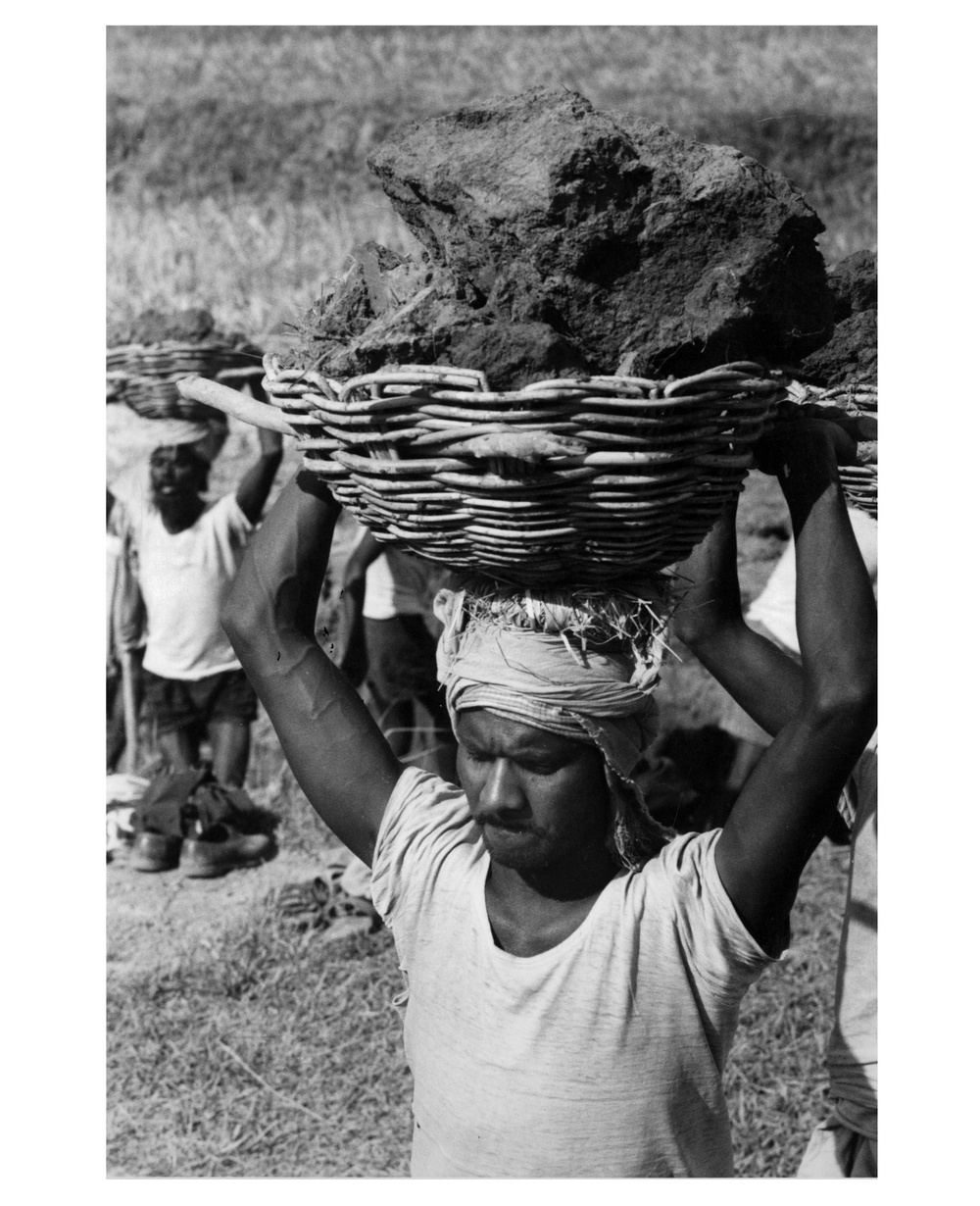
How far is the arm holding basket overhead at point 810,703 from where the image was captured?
150 centimetres

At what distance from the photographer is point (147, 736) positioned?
16.5 ft

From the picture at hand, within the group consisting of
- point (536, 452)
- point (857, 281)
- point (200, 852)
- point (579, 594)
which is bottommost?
point (200, 852)

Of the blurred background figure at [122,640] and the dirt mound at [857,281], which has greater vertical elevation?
the dirt mound at [857,281]

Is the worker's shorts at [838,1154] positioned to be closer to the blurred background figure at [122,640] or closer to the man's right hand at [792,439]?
the man's right hand at [792,439]

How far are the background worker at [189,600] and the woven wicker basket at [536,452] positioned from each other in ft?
11.1

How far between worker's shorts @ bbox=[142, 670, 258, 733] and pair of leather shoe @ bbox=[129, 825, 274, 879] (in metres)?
0.50

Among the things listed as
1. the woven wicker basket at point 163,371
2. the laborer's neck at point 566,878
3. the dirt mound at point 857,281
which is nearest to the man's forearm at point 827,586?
the laborer's neck at point 566,878

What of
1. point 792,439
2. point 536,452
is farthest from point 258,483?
point 536,452

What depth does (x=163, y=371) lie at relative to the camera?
477 centimetres

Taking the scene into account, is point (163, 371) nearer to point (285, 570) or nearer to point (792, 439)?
point (285, 570)

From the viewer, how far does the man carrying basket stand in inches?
60.4

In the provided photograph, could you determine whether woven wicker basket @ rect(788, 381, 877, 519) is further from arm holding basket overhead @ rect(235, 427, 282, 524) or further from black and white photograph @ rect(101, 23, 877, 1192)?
arm holding basket overhead @ rect(235, 427, 282, 524)

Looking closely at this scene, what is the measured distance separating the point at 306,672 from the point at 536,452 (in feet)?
1.99

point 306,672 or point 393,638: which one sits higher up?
point 306,672
